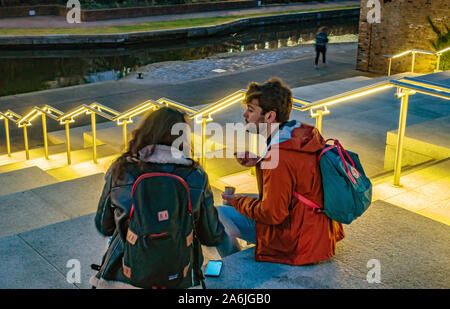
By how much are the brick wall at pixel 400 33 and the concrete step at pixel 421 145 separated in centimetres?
822

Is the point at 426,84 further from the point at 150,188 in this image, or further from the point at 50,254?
the point at 50,254

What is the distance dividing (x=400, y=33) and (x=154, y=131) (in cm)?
1426

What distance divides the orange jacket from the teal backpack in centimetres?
4

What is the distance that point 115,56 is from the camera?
23328mm

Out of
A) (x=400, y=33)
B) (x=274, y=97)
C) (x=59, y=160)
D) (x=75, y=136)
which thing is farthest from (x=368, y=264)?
(x=400, y=33)

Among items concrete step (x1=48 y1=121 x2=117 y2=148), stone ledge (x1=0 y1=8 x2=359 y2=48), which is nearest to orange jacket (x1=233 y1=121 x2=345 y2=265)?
concrete step (x1=48 y1=121 x2=117 y2=148)

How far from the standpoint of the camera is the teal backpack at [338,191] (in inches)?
122

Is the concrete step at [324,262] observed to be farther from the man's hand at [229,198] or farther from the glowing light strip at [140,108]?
the glowing light strip at [140,108]

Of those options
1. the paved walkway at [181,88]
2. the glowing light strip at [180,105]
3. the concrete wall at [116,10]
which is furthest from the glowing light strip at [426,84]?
the concrete wall at [116,10]

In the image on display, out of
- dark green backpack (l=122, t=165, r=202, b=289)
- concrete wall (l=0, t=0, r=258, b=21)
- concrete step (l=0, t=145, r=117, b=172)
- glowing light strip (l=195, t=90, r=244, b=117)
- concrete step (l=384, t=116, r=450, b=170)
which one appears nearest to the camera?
dark green backpack (l=122, t=165, r=202, b=289)

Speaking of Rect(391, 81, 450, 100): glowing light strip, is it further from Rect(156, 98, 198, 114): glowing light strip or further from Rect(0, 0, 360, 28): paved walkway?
Rect(0, 0, 360, 28): paved walkway

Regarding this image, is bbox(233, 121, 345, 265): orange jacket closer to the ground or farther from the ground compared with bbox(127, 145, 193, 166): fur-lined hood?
closer to the ground

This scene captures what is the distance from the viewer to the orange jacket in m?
3.04

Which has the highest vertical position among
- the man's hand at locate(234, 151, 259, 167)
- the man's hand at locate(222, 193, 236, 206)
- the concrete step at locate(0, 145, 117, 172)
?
the man's hand at locate(234, 151, 259, 167)
